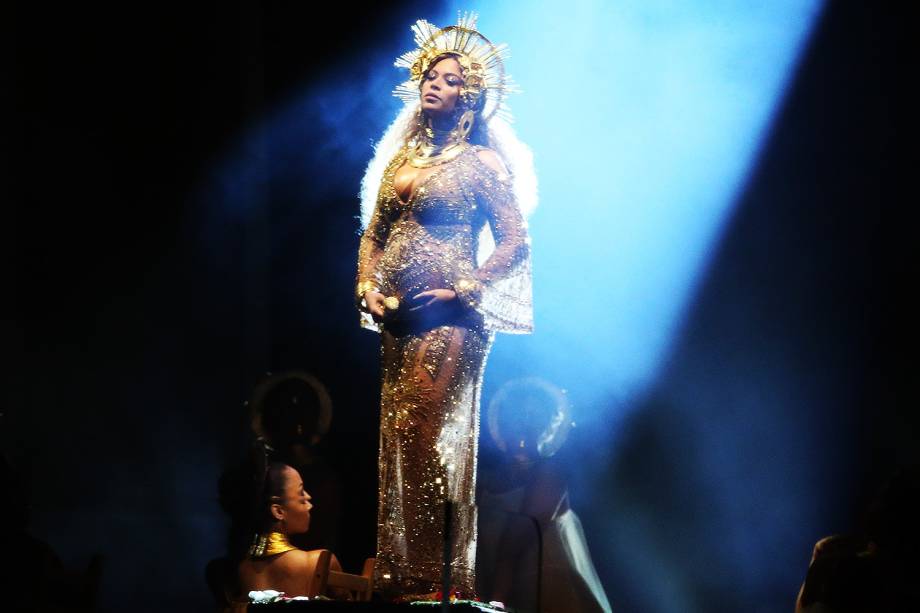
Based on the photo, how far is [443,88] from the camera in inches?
164

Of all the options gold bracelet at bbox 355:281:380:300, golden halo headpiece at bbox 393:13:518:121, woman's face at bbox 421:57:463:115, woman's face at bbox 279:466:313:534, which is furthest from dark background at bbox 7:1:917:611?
gold bracelet at bbox 355:281:380:300

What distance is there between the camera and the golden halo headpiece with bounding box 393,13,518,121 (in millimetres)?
4203

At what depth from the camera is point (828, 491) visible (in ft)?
16.7

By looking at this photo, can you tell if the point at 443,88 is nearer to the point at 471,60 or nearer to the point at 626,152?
the point at 471,60

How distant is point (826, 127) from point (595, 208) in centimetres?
123

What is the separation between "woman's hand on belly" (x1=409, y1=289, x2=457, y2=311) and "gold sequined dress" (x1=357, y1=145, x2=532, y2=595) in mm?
22

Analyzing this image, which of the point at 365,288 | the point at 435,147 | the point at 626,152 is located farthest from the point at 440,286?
Result: the point at 626,152

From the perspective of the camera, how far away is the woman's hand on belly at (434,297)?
389cm

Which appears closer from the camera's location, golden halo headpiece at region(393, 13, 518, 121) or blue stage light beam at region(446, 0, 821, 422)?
golden halo headpiece at region(393, 13, 518, 121)

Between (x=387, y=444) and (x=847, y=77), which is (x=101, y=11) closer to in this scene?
(x=387, y=444)

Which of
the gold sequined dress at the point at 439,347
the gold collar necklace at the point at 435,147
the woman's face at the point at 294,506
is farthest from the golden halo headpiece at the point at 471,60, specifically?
the woman's face at the point at 294,506

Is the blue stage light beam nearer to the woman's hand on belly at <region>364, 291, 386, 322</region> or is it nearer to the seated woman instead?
the seated woman

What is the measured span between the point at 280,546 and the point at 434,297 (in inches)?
54.3

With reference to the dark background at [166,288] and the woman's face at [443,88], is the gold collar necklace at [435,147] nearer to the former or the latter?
the woman's face at [443,88]
